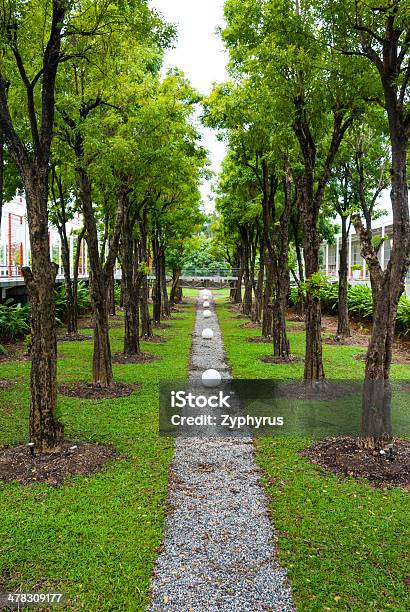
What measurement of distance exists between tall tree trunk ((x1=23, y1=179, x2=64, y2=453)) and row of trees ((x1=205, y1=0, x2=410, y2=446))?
316 centimetres

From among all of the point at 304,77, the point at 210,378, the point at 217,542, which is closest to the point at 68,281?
the point at 210,378

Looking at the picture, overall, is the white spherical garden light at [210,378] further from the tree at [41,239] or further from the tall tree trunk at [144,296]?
the tall tree trunk at [144,296]

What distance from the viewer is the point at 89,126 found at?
25.0 feet

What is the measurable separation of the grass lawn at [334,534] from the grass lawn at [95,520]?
1011 millimetres

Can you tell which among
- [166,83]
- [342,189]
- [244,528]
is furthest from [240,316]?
[244,528]

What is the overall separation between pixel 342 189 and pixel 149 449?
35.5ft

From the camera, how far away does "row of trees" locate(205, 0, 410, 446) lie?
5406 mm

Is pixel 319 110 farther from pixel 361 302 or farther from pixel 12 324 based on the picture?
pixel 361 302

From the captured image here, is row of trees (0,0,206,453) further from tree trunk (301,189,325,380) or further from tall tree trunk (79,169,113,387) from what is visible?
tree trunk (301,189,325,380)

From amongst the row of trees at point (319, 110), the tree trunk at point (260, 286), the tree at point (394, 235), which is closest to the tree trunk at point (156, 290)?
the tree trunk at point (260, 286)

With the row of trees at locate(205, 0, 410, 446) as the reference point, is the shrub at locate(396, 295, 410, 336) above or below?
below

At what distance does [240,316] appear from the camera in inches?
972

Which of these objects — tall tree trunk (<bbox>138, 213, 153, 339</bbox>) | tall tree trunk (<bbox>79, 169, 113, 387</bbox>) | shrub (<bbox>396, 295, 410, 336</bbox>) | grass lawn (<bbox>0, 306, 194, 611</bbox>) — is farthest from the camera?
tall tree trunk (<bbox>138, 213, 153, 339</bbox>)

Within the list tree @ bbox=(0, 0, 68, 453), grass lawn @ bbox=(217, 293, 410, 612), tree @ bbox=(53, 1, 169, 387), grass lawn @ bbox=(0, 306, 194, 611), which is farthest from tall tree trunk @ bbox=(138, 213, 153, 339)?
grass lawn @ bbox=(217, 293, 410, 612)
